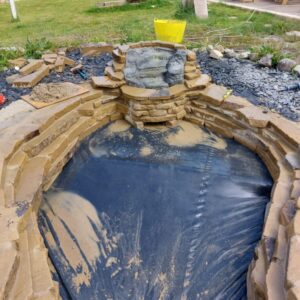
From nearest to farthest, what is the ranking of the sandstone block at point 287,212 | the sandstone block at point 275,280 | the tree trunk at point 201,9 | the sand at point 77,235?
1. the sandstone block at point 275,280
2. the sandstone block at point 287,212
3. the sand at point 77,235
4. the tree trunk at point 201,9

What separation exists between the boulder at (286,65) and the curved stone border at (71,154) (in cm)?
129

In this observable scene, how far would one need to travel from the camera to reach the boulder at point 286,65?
4.75m

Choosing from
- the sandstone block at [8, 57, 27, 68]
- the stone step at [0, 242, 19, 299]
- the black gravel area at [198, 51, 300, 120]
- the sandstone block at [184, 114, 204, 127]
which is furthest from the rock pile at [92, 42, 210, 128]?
the stone step at [0, 242, 19, 299]

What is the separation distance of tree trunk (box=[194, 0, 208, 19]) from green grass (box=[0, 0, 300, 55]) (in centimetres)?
18

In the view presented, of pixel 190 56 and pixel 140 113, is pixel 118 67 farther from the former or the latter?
pixel 190 56

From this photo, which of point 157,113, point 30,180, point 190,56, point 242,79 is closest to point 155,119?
point 157,113

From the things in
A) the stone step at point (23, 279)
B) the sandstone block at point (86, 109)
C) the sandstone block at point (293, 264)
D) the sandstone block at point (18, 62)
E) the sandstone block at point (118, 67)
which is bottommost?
the stone step at point (23, 279)

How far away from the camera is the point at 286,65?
4.77 metres

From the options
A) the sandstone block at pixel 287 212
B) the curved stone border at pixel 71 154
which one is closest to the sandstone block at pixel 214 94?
the curved stone border at pixel 71 154

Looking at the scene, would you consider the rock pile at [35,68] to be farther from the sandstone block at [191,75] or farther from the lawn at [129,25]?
the sandstone block at [191,75]

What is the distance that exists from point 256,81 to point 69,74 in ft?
8.99

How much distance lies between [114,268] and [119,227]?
40 cm

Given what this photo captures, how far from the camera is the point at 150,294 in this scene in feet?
7.45

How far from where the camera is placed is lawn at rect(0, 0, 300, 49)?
22.6ft
